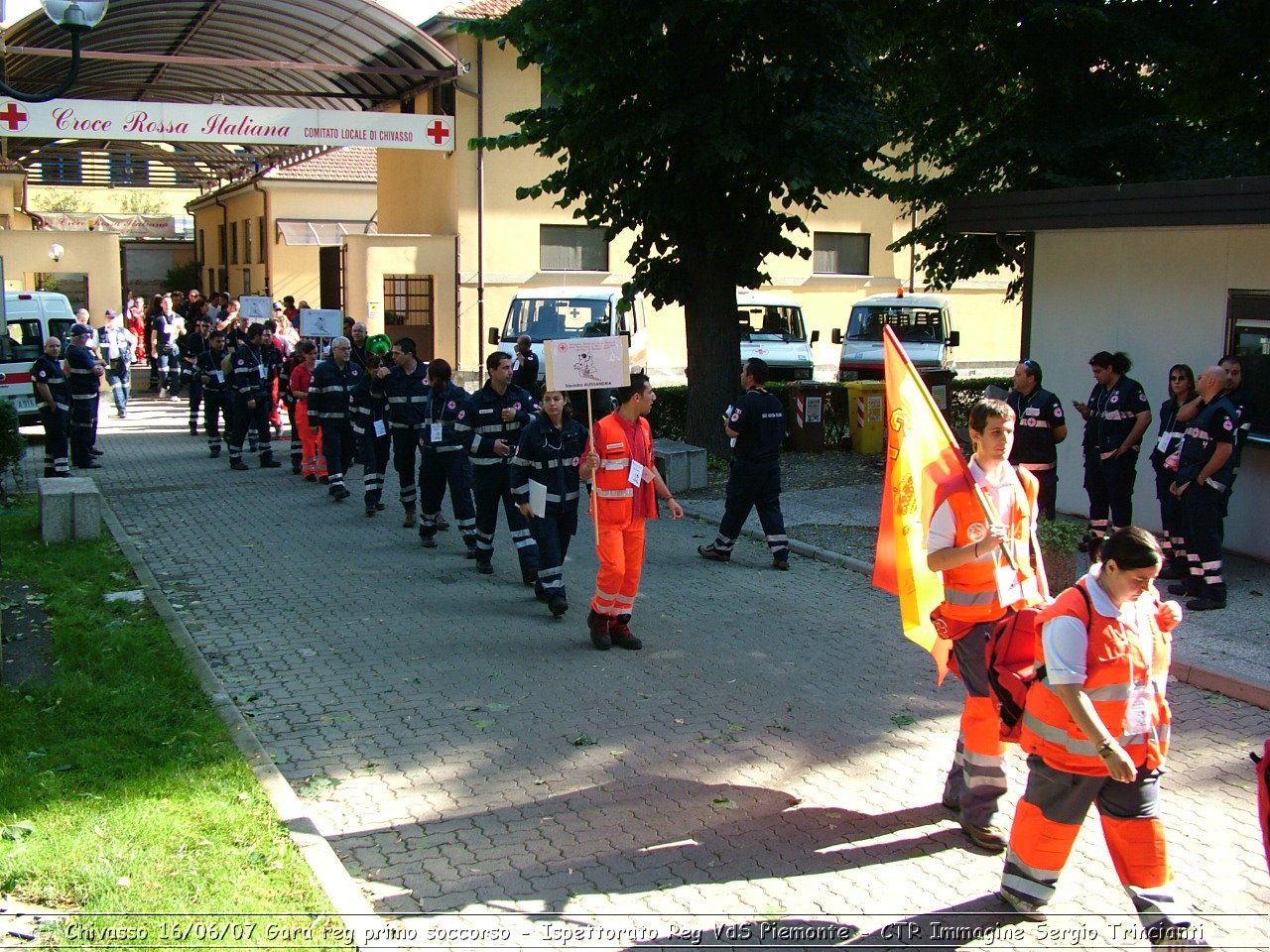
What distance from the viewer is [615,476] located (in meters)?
8.57

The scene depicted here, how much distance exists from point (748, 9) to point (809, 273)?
2059cm

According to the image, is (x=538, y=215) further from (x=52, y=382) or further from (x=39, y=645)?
(x=39, y=645)

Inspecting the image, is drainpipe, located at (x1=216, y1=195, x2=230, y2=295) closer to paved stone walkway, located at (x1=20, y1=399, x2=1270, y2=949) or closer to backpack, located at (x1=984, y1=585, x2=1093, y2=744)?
paved stone walkway, located at (x1=20, y1=399, x2=1270, y2=949)

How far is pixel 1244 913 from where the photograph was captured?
505 cm

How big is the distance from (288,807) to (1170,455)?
24.3 feet

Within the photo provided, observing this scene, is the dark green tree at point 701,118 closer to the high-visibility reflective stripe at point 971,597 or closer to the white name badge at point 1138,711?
the high-visibility reflective stripe at point 971,597

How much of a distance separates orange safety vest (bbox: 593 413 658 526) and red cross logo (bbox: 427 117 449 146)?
19.5 m

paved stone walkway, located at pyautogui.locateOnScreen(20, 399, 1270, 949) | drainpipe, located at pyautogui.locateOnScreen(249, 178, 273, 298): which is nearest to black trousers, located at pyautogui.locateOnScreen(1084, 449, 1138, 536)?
paved stone walkway, located at pyautogui.locateOnScreen(20, 399, 1270, 949)

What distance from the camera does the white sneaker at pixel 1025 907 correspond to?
491 cm

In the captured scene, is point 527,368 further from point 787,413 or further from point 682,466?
point 682,466

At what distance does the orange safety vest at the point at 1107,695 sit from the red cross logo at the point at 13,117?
2284 cm

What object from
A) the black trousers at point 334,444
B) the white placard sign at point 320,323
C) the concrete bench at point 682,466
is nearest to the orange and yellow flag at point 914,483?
the concrete bench at point 682,466

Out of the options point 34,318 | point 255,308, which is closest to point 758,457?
point 255,308

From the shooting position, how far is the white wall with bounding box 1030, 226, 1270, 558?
37.2ft
